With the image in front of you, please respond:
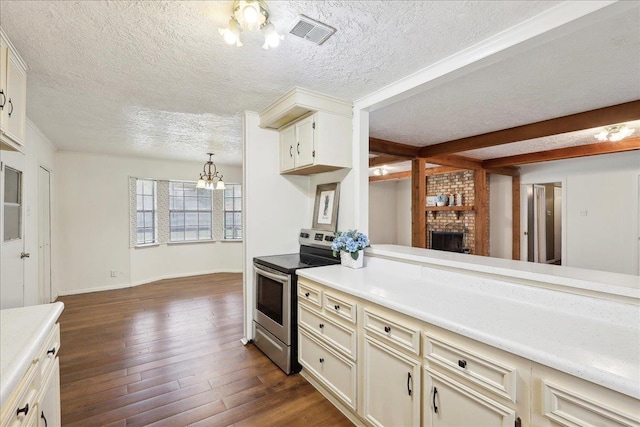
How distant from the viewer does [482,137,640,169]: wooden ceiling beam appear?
14.1 ft

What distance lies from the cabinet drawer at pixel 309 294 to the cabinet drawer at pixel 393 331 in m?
0.51

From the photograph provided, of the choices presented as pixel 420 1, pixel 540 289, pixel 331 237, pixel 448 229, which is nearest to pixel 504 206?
pixel 448 229

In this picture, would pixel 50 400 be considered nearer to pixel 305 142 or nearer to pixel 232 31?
pixel 232 31

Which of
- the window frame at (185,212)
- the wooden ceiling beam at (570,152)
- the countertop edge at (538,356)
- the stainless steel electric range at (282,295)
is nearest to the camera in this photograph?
the countertop edge at (538,356)

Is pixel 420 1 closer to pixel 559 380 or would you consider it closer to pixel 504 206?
pixel 559 380

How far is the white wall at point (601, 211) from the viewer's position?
504 centimetres

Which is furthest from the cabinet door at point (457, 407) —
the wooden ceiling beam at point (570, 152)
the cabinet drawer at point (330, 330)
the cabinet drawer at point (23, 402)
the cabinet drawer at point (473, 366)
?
the wooden ceiling beam at point (570, 152)

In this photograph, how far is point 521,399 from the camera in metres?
1.15

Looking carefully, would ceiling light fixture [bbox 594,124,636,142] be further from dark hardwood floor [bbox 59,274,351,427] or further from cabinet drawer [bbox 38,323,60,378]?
cabinet drawer [bbox 38,323,60,378]

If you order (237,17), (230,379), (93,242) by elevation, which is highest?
(237,17)

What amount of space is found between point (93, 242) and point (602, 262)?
904cm

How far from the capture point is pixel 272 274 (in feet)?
8.89

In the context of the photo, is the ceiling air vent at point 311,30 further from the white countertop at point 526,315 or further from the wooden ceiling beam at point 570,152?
the wooden ceiling beam at point 570,152

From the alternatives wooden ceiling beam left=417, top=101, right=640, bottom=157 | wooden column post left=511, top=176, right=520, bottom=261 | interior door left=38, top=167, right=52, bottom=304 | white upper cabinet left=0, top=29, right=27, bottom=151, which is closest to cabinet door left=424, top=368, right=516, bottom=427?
white upper cabinet left=0, top=29, right=27, bottom=151
